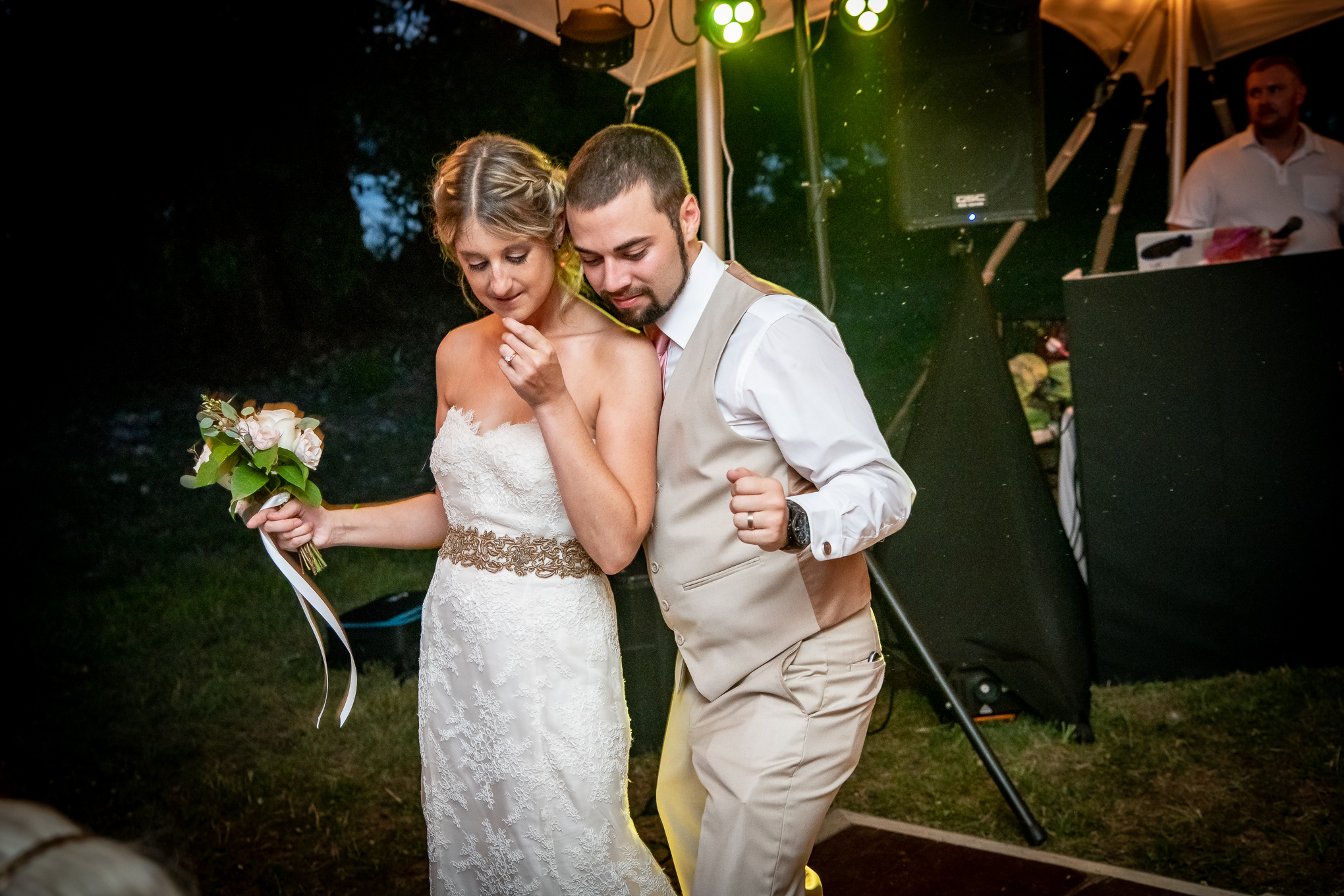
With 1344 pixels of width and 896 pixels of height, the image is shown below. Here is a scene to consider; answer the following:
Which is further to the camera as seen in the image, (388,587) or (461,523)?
(388,587)

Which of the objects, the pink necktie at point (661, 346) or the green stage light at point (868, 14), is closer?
the pink necktie at point (661, 346)

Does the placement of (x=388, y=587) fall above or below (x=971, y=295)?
below

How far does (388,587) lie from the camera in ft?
19.1

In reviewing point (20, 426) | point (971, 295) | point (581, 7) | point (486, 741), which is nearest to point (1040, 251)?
point (971, 295)

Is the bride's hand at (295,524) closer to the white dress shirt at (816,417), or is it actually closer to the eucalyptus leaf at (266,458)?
the eucalyptus leaf at (266,458)

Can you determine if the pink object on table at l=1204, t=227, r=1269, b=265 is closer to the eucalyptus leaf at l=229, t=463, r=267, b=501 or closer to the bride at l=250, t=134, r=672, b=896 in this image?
the bride at l=250, t=134, r=672, b=896

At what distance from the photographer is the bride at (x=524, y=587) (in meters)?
1.70

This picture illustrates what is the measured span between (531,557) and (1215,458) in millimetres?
3002

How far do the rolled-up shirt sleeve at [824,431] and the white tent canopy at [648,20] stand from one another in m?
2.16

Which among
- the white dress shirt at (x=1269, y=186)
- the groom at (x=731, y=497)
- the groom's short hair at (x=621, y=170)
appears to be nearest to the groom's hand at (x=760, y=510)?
the groom at (x=731, y=497)

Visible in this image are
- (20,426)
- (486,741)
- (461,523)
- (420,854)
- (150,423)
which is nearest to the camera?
(486,741)

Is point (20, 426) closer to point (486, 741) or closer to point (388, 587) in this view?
point (388, 587)

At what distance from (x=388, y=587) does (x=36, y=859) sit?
5.34 m

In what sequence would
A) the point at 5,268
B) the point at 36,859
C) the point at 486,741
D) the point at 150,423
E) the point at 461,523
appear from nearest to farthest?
the point at 36,859, the point at 486,741, the point at 461,523, the point at 5,268, the point at 150,423
